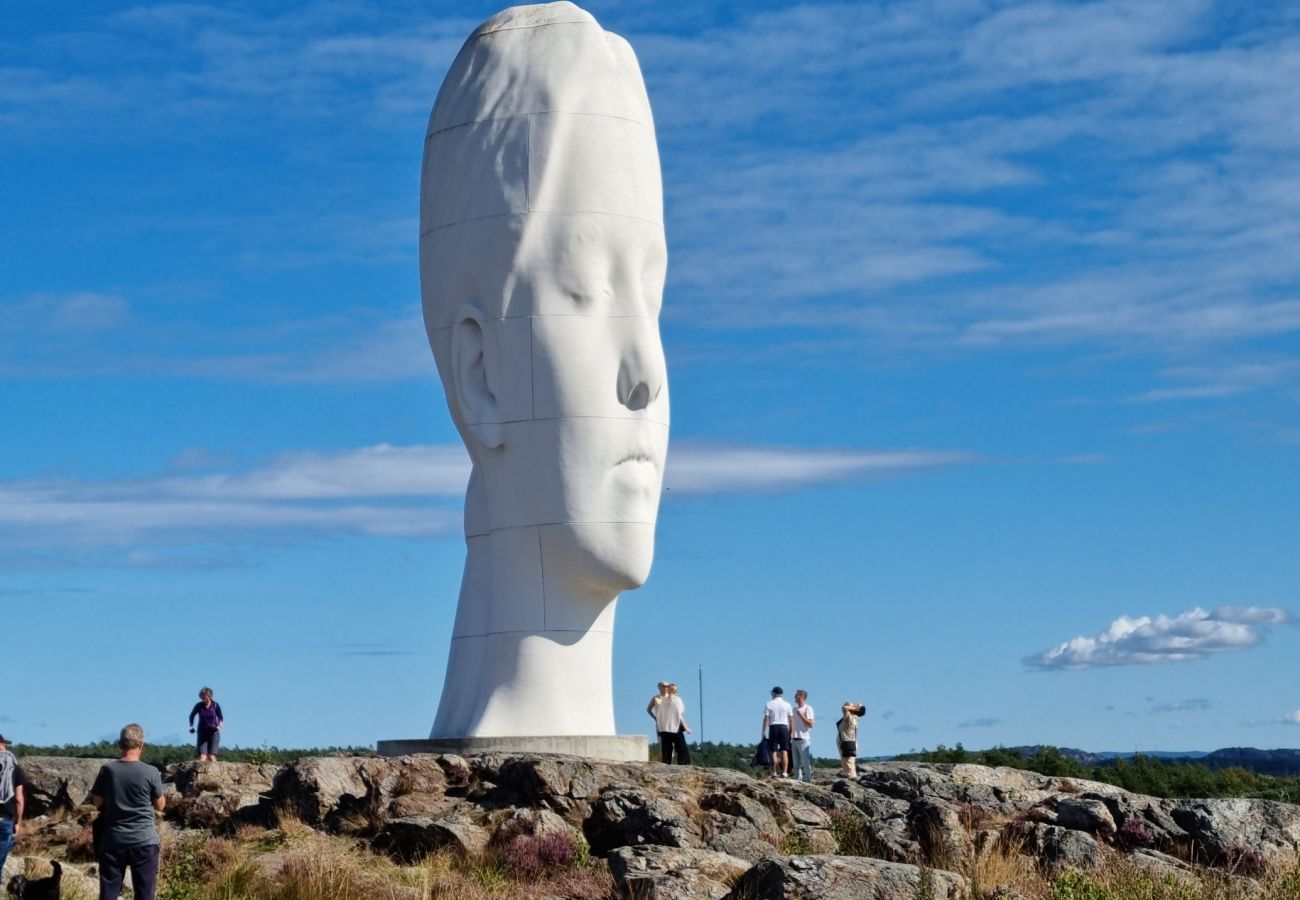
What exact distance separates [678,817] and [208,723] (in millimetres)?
8788

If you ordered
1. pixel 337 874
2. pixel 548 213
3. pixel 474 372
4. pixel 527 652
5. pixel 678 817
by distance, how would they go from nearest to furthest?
1. pixel 337 874
2. pixel 678 817
3. pixel 548 213
4. pixel 527 652
5. pixel 474 372

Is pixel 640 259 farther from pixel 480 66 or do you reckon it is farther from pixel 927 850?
pixel 927 850

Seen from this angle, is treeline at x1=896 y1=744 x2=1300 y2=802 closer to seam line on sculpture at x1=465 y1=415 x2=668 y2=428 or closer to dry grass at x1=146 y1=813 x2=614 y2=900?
seam line on sculpture at x1=465 y1=415 x2=668 y2=428

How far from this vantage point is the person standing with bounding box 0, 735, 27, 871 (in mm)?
14742

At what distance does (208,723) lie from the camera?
24.3 metres

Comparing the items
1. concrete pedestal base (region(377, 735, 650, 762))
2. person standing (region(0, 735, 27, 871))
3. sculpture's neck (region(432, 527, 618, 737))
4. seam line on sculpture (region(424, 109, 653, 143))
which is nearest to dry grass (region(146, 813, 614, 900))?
person standing (region(0, 735, 27, 871))

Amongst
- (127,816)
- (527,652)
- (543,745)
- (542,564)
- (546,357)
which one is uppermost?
(546,357)

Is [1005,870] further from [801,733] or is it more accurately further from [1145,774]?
[1145,774]

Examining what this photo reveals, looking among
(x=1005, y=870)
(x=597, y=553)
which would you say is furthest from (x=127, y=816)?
(x=597, y=553)

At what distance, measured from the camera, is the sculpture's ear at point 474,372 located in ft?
74.8

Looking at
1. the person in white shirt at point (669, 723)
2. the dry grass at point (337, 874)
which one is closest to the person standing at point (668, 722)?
the person in white shirt at point (669, 723)

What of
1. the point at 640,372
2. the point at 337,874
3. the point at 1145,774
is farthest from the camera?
the point at 1145,774

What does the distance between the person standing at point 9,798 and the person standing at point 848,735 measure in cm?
1269

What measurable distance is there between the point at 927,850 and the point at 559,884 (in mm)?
3847
